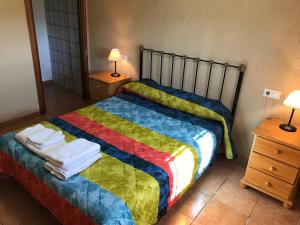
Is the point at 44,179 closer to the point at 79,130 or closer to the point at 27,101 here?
the point at 79,130

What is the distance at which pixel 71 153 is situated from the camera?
1.79m

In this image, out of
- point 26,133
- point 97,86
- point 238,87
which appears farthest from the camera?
point 97,86

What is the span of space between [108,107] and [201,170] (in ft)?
4.00

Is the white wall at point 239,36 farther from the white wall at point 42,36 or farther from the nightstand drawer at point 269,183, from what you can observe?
the white wall at point 42,36

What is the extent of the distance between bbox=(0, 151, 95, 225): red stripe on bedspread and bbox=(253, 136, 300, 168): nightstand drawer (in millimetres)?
1595

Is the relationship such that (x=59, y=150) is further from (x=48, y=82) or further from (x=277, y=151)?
(x=48, y=82)

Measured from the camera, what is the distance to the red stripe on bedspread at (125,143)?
1910mm

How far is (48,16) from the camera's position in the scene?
452cm

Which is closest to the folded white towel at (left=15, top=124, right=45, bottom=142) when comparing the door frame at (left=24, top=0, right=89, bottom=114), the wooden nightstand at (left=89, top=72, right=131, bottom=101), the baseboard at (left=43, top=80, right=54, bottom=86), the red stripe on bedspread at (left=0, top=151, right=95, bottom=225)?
the red stripe on bedspread at (left=0, top=151, right=95, bottom=225)

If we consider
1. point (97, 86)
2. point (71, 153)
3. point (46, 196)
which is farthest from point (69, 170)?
point (97, 86)

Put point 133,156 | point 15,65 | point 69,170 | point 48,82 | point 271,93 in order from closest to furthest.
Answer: point 69,170
point 133,156
point 271,93
point 15,65
point 48,82

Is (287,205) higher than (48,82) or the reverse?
the reverse

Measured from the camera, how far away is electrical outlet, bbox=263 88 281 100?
2.46 meters

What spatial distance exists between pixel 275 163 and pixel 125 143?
4.40 ft
